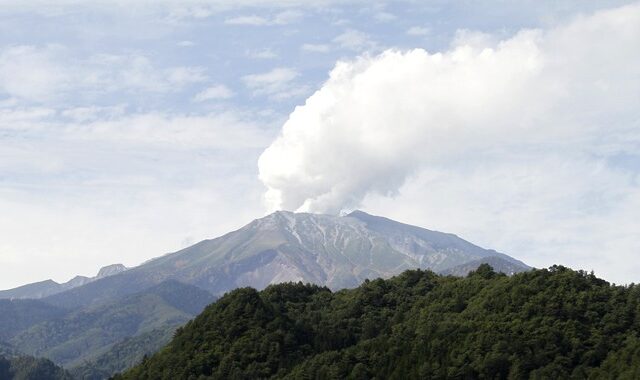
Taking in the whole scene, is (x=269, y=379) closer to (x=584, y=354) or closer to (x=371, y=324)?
(x=371, y=324)

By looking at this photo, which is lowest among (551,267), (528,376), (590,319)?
(528,376)

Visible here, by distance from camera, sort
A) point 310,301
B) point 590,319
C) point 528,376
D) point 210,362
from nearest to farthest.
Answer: point 528,376, point 590,319, point 210,362, point 310,301

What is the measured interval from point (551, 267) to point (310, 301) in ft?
180

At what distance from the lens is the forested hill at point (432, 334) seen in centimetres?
12681

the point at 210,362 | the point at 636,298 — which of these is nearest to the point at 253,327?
the point at 210,362

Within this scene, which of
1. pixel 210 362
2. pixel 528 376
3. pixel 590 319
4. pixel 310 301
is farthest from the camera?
pixel 310 301

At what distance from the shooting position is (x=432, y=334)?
140 m

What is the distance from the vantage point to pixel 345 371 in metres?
137

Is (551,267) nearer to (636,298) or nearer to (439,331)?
(636,298)

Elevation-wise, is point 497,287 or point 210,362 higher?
point 497,287

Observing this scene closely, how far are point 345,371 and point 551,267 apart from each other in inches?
1786

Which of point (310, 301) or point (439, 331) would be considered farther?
point (310, 301)

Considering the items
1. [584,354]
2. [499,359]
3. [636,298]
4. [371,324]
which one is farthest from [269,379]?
[636,298]

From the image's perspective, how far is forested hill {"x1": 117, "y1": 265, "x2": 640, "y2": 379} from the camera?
126812 mm
